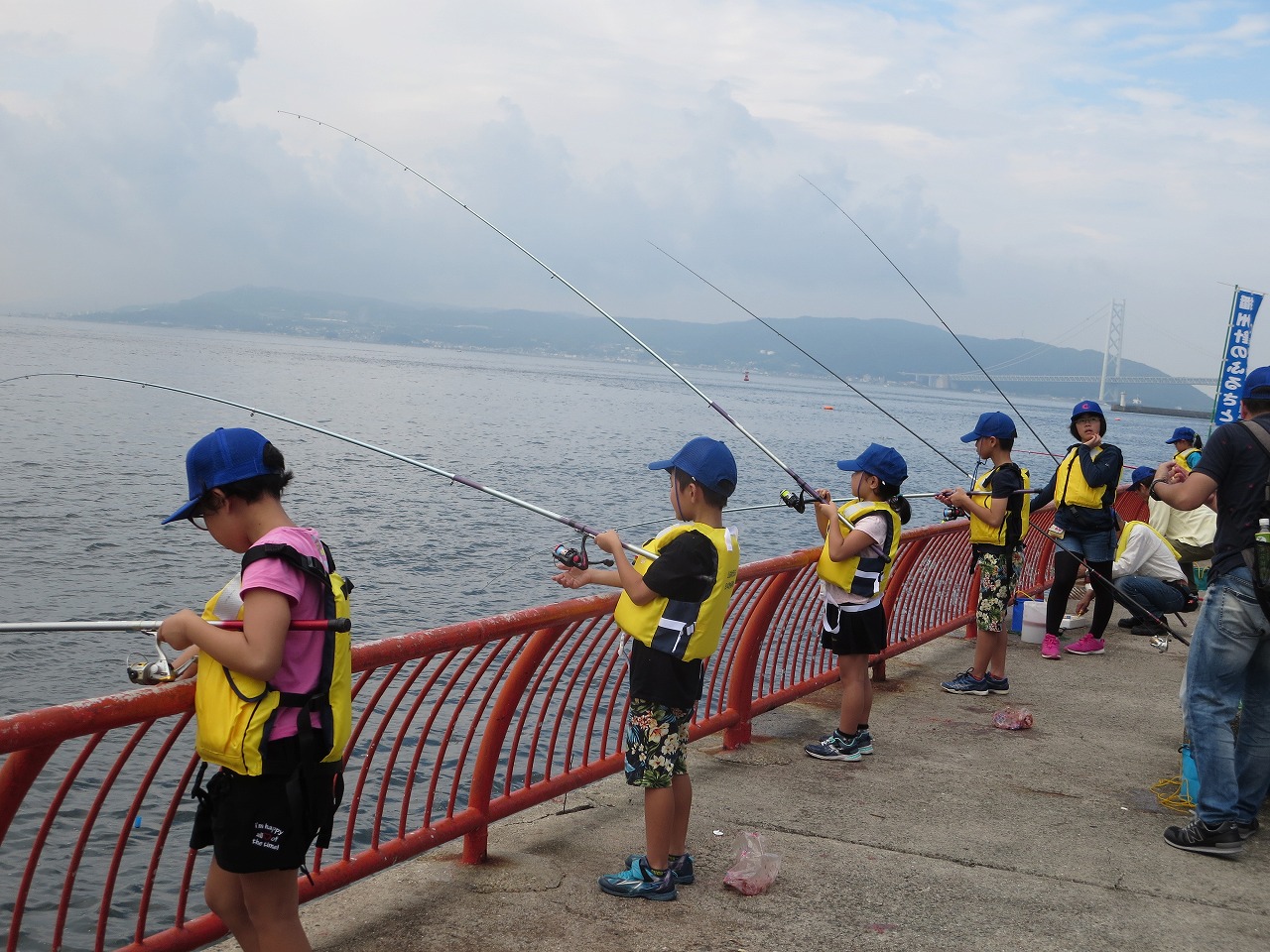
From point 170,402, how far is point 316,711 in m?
57.8

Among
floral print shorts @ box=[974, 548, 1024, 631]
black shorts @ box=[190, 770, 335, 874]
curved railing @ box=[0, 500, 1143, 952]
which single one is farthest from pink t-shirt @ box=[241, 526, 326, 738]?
floral print shorts @ box=[974, 548, 1024, 631]

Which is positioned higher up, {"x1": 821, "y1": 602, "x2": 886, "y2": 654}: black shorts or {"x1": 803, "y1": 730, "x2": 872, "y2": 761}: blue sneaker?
{"x1": 821, "y1": 602, "x2": 886, "y2": 654}: black shorts

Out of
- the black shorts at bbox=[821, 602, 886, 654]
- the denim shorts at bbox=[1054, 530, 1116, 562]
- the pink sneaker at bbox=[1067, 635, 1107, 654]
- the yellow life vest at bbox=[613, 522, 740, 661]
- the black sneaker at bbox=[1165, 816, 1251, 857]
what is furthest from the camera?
the pink sneaker at bbox=[1067, 635, 1107, 654]

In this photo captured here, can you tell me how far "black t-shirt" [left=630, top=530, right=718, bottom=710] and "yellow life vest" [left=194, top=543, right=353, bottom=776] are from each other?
1315 millimetres

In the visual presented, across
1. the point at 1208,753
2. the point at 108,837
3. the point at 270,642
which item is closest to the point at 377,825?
the point at 270,642

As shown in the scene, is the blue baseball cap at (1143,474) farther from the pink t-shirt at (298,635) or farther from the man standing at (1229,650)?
the pink t-shirt at (298,635)

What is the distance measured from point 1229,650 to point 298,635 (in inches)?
155

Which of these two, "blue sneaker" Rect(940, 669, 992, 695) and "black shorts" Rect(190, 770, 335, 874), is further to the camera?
"blue sneaker" Rect(940, 669, 992, 695)

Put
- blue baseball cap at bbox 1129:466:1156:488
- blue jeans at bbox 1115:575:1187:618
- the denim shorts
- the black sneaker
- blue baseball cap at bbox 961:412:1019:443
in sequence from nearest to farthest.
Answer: the black sneaker
blue baseball cap at bbox 961:412:1019:443
the denim shorts
blue jeans at bbox 1115:575:1187:618
blue baseball cap at bbox 1129:466:1156:488

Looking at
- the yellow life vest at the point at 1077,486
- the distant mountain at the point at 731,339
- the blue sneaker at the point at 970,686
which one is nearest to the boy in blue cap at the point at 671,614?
the blue sneaker at the point at 970,686

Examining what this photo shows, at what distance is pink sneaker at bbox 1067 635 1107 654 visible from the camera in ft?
31.2

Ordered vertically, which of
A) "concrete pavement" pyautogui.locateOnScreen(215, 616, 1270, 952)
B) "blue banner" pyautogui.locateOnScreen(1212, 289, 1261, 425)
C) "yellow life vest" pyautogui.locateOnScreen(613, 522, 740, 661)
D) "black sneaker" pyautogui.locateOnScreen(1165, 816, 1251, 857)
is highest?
"blue banner" pyautogui.locateOnScreen(1212, 289, 1261, 425)

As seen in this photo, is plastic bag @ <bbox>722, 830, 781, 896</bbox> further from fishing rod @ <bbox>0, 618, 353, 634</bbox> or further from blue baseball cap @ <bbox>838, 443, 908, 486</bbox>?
fishing rod @ <bbox>0, 618, 353, 634</bbox>

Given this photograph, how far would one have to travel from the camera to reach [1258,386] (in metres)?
4.81
